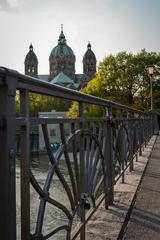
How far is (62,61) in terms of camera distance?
131 metres

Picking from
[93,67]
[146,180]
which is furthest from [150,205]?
[93,67]

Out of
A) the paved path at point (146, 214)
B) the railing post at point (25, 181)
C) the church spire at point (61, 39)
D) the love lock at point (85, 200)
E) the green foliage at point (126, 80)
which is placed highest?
the church spire at point (61, 39)

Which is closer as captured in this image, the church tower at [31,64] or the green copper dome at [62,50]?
the church tower at [31,64]

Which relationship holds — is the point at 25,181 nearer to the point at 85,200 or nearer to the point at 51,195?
the point at 51,195

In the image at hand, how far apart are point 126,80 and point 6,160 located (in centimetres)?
5463

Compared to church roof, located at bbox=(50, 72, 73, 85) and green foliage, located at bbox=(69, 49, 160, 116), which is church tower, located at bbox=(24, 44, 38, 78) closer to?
church roof, located at bbox=(50, 72, 73, 85)

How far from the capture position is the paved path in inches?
161

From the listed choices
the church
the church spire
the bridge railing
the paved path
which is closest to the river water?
the bridge railing

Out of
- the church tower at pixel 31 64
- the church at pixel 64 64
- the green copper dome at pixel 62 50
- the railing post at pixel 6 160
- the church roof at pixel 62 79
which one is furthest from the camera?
the green copper dome at pixel 62 50

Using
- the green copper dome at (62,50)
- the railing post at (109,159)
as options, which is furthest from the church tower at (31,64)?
the railing post at (109,159)

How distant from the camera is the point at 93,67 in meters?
128

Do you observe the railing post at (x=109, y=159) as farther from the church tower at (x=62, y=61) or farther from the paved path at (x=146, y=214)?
the church tower at (x=62, y=61)

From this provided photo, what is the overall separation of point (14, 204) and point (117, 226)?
250 centimetres

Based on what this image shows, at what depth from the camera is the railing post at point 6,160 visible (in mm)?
1878
